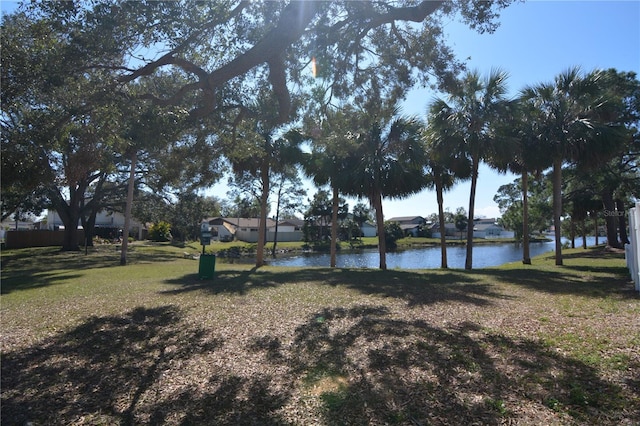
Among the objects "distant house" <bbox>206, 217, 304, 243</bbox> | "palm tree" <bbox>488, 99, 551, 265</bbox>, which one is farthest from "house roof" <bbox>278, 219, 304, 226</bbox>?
"palm tree" <bbox>488, 99, 551, 265</bbox>

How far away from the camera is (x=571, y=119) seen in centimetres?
1744

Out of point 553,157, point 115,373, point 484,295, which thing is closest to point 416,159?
point 553,157

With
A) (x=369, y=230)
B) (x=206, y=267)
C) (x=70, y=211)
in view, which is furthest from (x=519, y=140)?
(x=369, y=230)

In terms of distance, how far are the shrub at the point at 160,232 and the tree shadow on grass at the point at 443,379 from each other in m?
54.2

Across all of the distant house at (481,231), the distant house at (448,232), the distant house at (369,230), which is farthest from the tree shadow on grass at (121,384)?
the distant house at (481,231)

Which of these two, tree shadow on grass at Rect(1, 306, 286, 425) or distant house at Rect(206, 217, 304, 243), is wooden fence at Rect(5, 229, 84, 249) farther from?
tree shadow on grass at Rect(1, 306, 286, 425)

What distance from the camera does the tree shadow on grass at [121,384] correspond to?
Result: 4.19 meters

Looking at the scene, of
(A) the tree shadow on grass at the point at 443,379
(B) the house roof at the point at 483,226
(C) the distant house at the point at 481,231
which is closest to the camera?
(A) the tree shadow on grass at the point at 443,379

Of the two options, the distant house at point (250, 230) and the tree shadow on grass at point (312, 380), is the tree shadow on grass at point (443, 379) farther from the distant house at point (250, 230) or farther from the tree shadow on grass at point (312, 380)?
the distant house at point (250, 230)

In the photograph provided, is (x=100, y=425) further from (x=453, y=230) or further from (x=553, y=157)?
(x=453, y=230)

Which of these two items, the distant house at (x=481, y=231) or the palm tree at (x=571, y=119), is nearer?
the palm tree at (x=571, y=119)

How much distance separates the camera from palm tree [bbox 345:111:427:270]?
60.7 feet

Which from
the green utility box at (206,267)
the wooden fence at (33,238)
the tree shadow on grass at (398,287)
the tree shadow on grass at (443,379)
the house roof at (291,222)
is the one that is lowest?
A: the tree shadow on grass at (443,379)

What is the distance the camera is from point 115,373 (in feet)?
17.5
